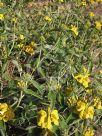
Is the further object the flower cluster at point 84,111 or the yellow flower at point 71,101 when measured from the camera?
the yellow flower at point 71,101

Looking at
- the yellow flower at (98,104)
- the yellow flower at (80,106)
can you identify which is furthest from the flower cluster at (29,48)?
the yellow flower at (80,106)

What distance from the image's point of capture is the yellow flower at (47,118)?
5.90ft

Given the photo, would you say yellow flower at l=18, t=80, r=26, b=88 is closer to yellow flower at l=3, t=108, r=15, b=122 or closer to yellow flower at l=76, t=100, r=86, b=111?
yellow flower at l=3, t=108, r=15, b=122

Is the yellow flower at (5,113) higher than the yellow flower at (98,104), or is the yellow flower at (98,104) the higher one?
the yellow flower at (5,113)

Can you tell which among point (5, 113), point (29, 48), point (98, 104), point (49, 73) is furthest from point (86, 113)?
point (29, 48)

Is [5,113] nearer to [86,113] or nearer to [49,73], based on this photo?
[86,113]

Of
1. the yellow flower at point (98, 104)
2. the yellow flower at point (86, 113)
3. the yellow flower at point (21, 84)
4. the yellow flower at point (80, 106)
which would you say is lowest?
the yellow flower at point (98, 104)

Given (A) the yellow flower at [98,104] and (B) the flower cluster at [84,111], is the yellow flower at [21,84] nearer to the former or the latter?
(B) the flower cluster at [84,111]

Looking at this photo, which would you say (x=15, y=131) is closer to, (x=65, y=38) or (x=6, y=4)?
(x=65, y=38)

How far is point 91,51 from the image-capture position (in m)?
3.50

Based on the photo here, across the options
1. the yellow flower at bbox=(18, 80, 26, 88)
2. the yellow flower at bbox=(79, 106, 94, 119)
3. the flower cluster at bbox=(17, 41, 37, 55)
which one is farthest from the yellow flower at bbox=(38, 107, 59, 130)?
the flower cluster at bbox=(17, 41, 37, 55)

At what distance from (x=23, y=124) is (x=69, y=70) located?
60 centimetres

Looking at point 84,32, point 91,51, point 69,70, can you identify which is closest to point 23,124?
point 69,70

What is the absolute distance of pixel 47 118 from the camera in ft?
5.94
